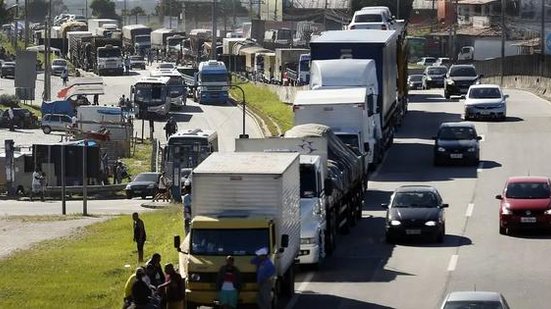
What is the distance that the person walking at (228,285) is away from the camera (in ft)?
85.7

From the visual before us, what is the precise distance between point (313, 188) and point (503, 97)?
113 ft

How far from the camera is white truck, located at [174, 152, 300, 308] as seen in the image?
27.2 m

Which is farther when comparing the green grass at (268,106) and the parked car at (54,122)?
the parked car at (54,122)

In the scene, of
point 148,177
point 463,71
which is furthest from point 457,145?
point 463,71

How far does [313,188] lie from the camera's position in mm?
33875

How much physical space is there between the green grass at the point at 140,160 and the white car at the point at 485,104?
1665 cm

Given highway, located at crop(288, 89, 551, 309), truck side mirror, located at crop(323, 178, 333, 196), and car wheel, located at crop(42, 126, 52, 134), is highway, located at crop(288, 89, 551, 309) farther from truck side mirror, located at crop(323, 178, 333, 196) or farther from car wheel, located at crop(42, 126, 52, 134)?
car wheel, located at crop(42, 126, 52, 134)

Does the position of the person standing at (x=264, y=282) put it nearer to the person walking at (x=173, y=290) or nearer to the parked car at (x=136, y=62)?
the person walking at (x=173, y=290)

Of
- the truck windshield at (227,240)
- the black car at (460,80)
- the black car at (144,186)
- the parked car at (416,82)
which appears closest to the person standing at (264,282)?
the truck windshield at (227,240)

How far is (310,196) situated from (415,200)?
199 inches

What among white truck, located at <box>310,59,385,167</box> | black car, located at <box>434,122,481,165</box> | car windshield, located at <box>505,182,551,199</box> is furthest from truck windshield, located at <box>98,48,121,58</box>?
car windshield, located at <box>505,182,551,199</box>

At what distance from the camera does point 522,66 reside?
303ft

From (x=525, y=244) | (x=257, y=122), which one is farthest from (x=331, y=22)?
(x=525, y=244)

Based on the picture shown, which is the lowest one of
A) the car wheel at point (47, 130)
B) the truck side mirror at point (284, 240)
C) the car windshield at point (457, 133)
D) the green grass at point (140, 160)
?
the car wheel at point (47, 130)
